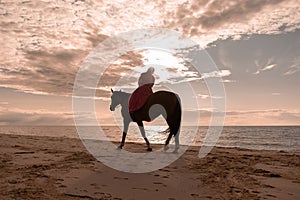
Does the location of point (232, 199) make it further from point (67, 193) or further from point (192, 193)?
point (67, 193)

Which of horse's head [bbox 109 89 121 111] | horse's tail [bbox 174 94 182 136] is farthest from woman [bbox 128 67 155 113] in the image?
horse's tail [bbox 174 94 182 136]

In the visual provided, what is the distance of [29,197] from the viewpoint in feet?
12.8

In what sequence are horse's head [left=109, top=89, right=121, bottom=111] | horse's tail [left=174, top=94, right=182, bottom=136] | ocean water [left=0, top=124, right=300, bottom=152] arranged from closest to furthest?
1. horse's tail [left=174, top=94, right=182, bottom=136]
2. horse's head [left=109, top=89, right=121, bottom=111]
3. ocean water [left=0, top=124, right=300, bottom=152]

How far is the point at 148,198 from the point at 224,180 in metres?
2.39

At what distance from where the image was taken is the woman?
9.91 metres

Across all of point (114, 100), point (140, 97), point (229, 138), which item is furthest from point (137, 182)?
point (229, 138)

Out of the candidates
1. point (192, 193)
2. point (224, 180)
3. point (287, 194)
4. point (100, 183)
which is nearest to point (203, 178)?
point (224, 180)

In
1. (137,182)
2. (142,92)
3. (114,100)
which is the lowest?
(137,182)

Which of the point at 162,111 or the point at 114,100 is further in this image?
the point at 114,100

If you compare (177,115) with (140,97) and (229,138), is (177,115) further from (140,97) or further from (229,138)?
(229,138)

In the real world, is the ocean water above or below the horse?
below

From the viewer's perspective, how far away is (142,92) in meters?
9.95

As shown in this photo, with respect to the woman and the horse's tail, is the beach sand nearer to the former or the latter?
the horse's tail

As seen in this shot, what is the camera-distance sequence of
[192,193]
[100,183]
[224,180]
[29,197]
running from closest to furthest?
[29,197], [192,193], [100,183], [224,180]
